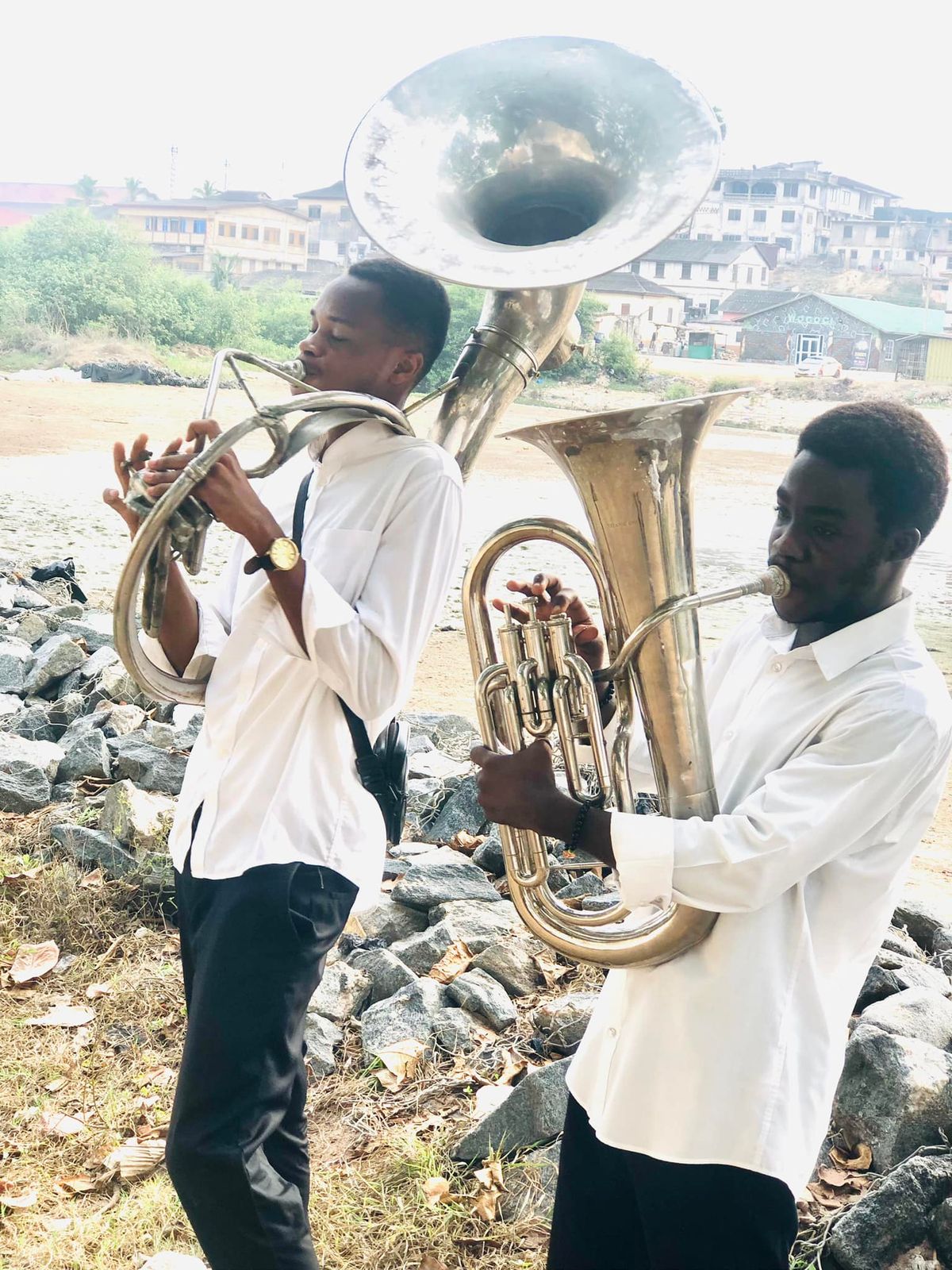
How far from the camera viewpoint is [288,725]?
5.93ft

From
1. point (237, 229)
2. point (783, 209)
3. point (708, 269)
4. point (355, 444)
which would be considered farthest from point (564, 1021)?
point (237, 229)

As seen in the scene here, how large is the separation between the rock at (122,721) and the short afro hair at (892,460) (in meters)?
3.59

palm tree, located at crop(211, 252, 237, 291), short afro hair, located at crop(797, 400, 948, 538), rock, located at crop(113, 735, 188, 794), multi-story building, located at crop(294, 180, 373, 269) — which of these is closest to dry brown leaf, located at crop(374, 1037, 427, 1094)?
rock, located at crop(113, 735, 188, 794)

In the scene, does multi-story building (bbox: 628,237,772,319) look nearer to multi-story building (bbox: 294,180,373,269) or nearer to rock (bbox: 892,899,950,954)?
multi-story building (bbox: 294,180,373,269)

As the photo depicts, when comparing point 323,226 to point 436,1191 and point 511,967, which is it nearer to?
point 511,967

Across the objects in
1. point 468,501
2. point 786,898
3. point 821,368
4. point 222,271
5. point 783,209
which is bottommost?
point 468,501

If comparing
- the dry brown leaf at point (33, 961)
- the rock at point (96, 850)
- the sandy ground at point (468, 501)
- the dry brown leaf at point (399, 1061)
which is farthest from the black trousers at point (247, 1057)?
the rock at point (96, 850)

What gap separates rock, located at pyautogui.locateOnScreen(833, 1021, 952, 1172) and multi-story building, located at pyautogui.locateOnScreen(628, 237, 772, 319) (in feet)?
118

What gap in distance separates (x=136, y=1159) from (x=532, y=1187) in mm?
805

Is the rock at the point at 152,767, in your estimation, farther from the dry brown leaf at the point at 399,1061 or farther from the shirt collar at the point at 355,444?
the shirt collar at the point at 355,444

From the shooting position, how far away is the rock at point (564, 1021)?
283 cm

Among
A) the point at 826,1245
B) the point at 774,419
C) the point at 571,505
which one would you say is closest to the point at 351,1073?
the point at 826,1245

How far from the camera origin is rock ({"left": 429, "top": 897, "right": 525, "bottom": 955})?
3.27 metres

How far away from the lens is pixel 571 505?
13.9 metres
